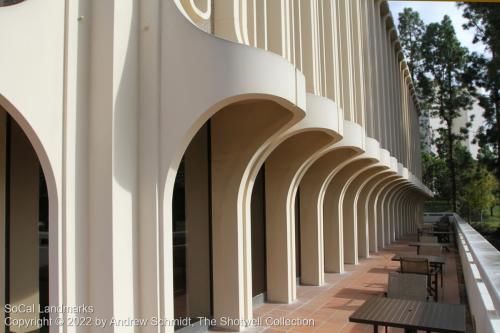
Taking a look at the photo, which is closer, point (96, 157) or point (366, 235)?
point (96, 157)

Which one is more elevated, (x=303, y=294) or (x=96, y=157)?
(x=96, y=157)

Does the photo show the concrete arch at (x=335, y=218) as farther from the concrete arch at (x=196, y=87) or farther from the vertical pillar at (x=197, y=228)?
the concrete arch at (x=196, y=87)

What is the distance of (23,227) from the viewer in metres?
6.01

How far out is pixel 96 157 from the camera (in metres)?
5.39

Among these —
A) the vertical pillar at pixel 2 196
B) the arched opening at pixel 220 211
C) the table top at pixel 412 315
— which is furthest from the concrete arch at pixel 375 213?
the vertical pillar at pixel 2 196

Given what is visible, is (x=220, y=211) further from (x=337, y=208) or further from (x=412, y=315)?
(x=337, y=208)

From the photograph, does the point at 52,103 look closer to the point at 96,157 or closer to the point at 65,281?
the point at 96,157

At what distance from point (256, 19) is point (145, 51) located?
8.90 ft

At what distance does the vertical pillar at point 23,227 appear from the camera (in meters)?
5.86

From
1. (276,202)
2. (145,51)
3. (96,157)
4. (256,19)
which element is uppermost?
(256,19)

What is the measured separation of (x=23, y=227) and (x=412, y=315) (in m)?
4.93

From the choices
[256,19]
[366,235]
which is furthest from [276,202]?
[366,235]

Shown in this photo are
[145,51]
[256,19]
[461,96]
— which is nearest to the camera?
[145,51]

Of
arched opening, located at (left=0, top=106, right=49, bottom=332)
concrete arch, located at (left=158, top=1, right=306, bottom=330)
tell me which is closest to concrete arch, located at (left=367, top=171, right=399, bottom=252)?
concrete arch, located at (left=158, top=1, right=306, bottom=330)
